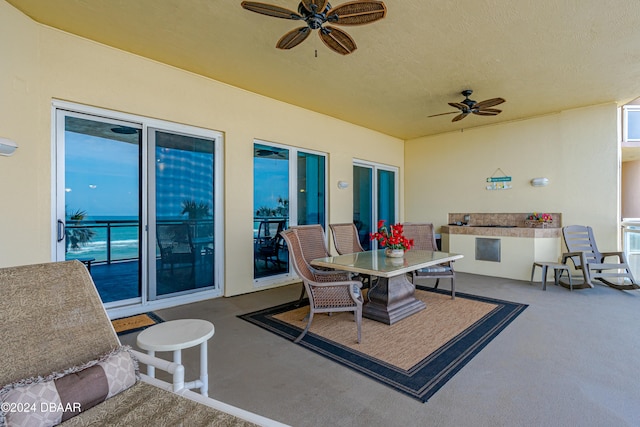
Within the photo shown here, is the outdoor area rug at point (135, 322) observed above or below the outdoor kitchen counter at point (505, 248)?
below

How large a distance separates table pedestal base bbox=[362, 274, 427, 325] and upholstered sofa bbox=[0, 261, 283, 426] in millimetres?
2444

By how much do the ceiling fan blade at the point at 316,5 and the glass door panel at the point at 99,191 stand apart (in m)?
2.58

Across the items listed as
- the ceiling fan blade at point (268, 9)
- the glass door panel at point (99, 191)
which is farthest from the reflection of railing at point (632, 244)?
the glass door panel at point (99, 191)

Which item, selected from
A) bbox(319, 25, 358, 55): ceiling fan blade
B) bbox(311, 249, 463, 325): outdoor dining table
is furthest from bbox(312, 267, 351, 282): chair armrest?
bbox(319, 25, 358, 55): ceiling fan blade

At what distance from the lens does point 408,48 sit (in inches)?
135

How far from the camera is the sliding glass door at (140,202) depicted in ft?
11.0

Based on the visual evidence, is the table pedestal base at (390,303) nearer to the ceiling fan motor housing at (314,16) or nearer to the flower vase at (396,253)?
the flower vase at (396,253)

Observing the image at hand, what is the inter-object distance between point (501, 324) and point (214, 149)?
4224 mm

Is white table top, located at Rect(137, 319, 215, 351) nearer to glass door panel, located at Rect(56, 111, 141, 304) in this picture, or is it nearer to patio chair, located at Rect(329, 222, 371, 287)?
glass door panel, located at Rect(56, 111, 141, 304)

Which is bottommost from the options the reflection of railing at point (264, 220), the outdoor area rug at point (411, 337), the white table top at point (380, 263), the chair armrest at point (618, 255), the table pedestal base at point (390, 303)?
the outdoor area rug at point (411, 337)

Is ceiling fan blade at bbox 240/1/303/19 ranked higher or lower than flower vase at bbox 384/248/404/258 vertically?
higher

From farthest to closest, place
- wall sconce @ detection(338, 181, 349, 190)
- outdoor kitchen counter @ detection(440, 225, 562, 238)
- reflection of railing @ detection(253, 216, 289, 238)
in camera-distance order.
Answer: wall sconce @ detection(338, 181, 349, 190) < outdoor kitchen counter @ detection(440, 225, 562, 238) < reflection of railing @ detection(253, 216, 289, 238)

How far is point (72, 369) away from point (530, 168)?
23.3 ft

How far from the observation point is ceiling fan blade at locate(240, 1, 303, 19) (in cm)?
223
